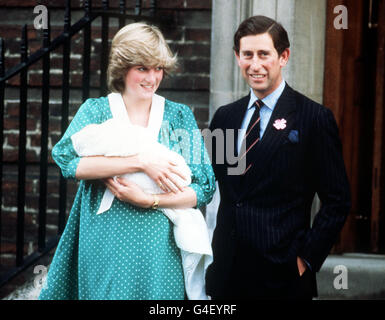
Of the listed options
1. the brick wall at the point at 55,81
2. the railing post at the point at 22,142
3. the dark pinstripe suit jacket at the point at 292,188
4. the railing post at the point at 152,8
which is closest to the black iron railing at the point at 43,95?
the railing post at the point at 22,142

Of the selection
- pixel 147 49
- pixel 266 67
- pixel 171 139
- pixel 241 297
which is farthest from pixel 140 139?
pixel 241 297

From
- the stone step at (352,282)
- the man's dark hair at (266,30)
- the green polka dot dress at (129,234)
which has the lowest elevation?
the stone step at (352,282)

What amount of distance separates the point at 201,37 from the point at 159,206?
174 cm

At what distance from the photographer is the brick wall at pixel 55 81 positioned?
421 cm

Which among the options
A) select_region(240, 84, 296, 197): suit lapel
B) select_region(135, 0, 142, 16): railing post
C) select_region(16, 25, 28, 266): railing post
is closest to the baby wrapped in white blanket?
select_region(240, 84, 296, 197): suit lapel

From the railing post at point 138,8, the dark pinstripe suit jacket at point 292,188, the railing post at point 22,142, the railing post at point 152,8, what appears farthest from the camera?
the railing post at point 152,8

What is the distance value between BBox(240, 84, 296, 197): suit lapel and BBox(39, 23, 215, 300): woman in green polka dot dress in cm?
17

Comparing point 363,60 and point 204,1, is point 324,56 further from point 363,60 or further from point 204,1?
point 204,1

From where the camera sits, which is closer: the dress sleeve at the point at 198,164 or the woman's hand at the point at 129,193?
the woman's hand at the point at 129,193

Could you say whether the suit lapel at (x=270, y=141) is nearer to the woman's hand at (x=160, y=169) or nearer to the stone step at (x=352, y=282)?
the woman's hand at (x=160, y=169)

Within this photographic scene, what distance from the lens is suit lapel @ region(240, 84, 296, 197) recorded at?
2.82 m

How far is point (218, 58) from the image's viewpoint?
3.97 meters

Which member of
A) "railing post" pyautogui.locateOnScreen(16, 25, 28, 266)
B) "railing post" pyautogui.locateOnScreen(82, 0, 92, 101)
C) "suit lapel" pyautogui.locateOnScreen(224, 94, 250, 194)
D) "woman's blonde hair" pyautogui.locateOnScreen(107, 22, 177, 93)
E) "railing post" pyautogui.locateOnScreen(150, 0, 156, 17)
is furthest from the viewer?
"railing post" pyautogui.locateOnScreen(150, 0, 156, 17)

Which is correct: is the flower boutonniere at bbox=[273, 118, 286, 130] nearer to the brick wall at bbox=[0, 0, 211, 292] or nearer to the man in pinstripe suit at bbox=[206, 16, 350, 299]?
the man in pinstripe suit at bbox=[206, 16, 350, 299]
